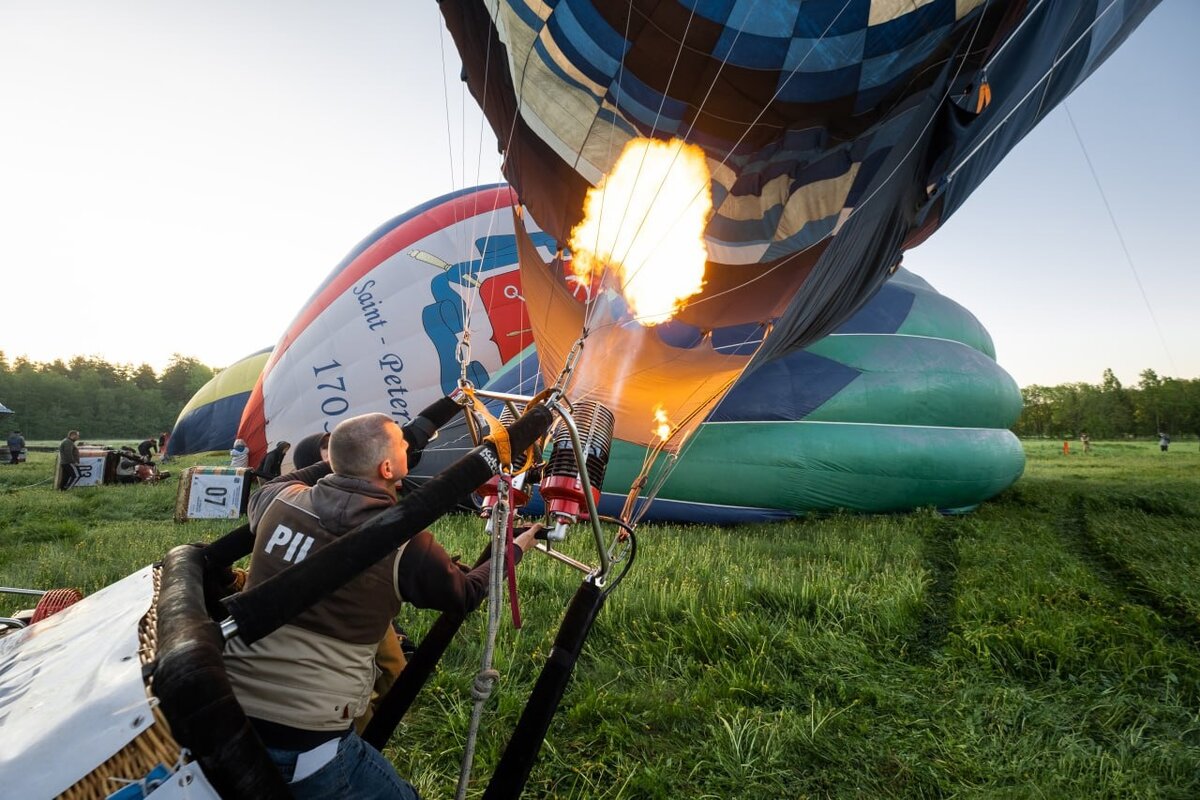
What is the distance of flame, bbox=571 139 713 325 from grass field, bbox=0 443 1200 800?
5.48 feet

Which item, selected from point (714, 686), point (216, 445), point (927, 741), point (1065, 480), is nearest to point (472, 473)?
point (714, 686)

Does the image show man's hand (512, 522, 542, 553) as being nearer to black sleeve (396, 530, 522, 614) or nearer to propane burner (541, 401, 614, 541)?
propane burner (541, 401, 614, 541)

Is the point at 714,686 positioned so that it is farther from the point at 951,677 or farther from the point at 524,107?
the point at 524,107

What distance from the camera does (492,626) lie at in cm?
136

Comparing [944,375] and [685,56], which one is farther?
[944,375]

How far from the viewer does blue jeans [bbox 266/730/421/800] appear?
1.39 meters

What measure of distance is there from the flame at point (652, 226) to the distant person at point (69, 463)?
11434mm

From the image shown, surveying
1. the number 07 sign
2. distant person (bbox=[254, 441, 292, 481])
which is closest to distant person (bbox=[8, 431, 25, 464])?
the number 07 sign

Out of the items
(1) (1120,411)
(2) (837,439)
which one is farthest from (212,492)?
(1) (1120,411)

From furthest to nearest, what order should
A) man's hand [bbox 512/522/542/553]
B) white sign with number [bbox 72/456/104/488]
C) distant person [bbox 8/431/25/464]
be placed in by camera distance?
distant person [bbox 8/431/25/464] → white sign with number [bbox 72/456/104/488] → man's hand [bbox 512/522/542/553]

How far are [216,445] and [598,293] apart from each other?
13012 millimetres

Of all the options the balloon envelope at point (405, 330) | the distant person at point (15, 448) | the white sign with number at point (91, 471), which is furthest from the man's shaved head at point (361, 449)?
the distant person at point (15, 448)

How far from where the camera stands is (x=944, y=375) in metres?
6.29

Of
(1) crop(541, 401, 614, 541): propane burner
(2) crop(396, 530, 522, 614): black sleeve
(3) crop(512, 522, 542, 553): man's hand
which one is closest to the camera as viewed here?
(2) crop(396, 530, 522, 614): black sleeve
